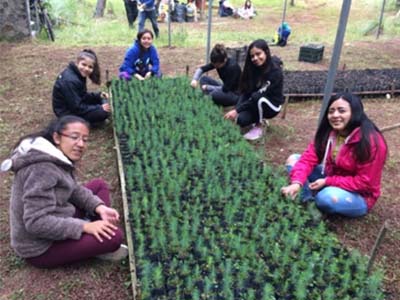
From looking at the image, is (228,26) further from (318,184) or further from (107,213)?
(107,213)

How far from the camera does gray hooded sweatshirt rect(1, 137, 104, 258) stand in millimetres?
2459

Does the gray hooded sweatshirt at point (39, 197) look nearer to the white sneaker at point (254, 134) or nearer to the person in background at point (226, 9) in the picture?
the white sneaker at point (254, 134)

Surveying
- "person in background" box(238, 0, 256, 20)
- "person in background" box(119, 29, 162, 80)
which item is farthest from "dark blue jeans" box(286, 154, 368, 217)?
"person in background" box(238, 0, 256, 20)

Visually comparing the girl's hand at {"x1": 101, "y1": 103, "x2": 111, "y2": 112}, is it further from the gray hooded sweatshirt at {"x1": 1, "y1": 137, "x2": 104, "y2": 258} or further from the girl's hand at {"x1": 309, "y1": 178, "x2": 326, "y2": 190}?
the girl's hand at {"x1": 309, "y1": 178, "x2": 326, "y2": 190}

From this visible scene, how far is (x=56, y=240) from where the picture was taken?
270 cm

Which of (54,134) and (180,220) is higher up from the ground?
(54,134)

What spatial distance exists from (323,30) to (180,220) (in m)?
13.4

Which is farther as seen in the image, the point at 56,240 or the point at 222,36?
the point at 222,36

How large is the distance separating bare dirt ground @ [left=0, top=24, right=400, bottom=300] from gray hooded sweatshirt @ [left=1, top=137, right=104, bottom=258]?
287mm

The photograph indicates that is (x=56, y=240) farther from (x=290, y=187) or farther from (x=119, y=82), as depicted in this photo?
(x=119, y=82)

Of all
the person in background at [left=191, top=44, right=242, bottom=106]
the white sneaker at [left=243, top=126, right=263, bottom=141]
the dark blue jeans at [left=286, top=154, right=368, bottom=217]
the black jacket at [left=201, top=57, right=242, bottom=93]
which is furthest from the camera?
the black jacket at [left=201, top=57, right=242, bottom=93]

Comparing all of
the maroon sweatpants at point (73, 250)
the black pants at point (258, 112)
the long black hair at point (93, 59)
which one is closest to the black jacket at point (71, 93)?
the long black hair at point (93, 59)

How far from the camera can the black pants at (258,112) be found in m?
4.87

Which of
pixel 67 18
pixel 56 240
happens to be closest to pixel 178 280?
pixel 56 240
